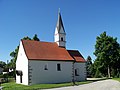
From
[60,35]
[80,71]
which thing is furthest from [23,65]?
[80,71]

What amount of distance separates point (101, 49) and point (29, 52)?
66.5 ft

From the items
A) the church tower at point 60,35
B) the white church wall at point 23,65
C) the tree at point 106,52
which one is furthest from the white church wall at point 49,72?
the tree at point 106,52

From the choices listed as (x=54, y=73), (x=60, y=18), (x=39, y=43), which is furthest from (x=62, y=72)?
(x=60, y=18)

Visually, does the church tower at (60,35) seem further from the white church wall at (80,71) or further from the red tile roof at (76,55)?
the white church wall at (80,71)

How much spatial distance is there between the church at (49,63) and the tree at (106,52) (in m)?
7.83

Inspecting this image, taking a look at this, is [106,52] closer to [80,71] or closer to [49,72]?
[80,71]

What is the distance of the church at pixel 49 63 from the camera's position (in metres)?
34.3

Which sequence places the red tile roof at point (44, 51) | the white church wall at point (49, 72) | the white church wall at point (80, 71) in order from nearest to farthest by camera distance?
the white church wall at point (49, 72) < the red tile roof at point (44, 51) < the white church wall at point (80, 71)

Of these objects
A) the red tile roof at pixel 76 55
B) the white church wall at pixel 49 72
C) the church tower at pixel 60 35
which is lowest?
the white church wall at pixel 49 72

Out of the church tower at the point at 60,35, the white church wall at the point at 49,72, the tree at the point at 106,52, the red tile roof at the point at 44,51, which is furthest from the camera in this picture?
the tree at the point at 106,52

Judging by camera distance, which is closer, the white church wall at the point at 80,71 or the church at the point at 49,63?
the church at the point at 49,63

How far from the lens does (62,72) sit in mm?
→ 37562

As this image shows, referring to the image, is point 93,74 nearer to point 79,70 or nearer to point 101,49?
point 101,49

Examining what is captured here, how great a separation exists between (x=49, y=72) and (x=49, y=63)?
1.54m
